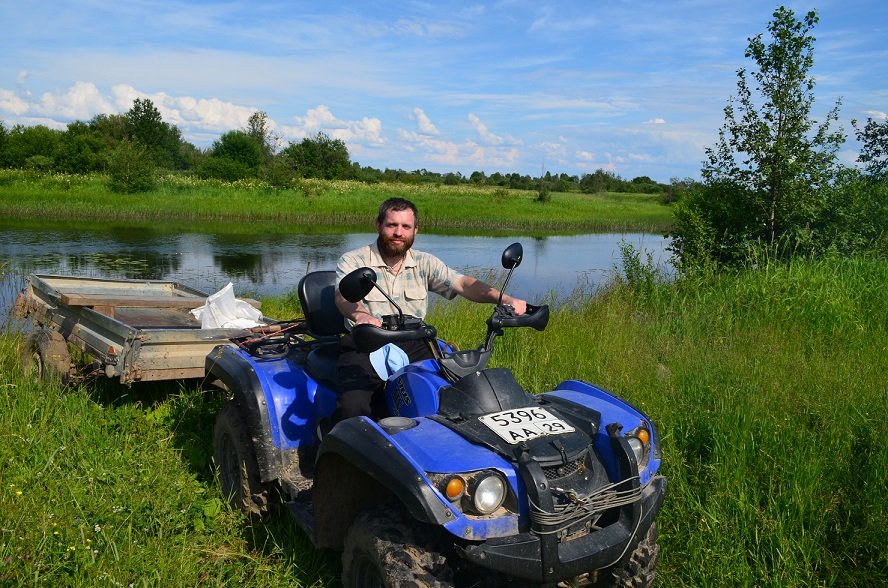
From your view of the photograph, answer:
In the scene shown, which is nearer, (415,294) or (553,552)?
(553,552)

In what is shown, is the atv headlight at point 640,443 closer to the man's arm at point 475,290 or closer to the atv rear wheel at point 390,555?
the atv rear wheel at point 390,555

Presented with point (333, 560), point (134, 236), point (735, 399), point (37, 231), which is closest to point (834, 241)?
point (735, 399)

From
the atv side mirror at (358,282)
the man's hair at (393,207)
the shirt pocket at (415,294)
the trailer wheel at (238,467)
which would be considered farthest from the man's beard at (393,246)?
the trailer wheel at (238,467)

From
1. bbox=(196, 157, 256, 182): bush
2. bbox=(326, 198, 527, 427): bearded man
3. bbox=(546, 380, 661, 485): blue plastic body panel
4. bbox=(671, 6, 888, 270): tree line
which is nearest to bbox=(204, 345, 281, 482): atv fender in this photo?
bbox=(326, 198, 527, 427): bearded man

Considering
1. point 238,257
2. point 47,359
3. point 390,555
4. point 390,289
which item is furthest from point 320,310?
point 238,257

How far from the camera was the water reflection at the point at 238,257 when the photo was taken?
14.4m

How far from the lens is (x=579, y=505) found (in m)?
2.50

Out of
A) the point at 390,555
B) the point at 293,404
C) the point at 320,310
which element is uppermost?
the point at 320,310

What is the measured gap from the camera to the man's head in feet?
12.7

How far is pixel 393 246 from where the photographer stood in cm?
393

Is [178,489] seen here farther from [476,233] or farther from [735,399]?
[476,233]

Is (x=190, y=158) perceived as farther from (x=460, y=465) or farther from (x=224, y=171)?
(x=460, y=465)

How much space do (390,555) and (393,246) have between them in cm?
182

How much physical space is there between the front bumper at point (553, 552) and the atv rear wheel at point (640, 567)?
41 cm
